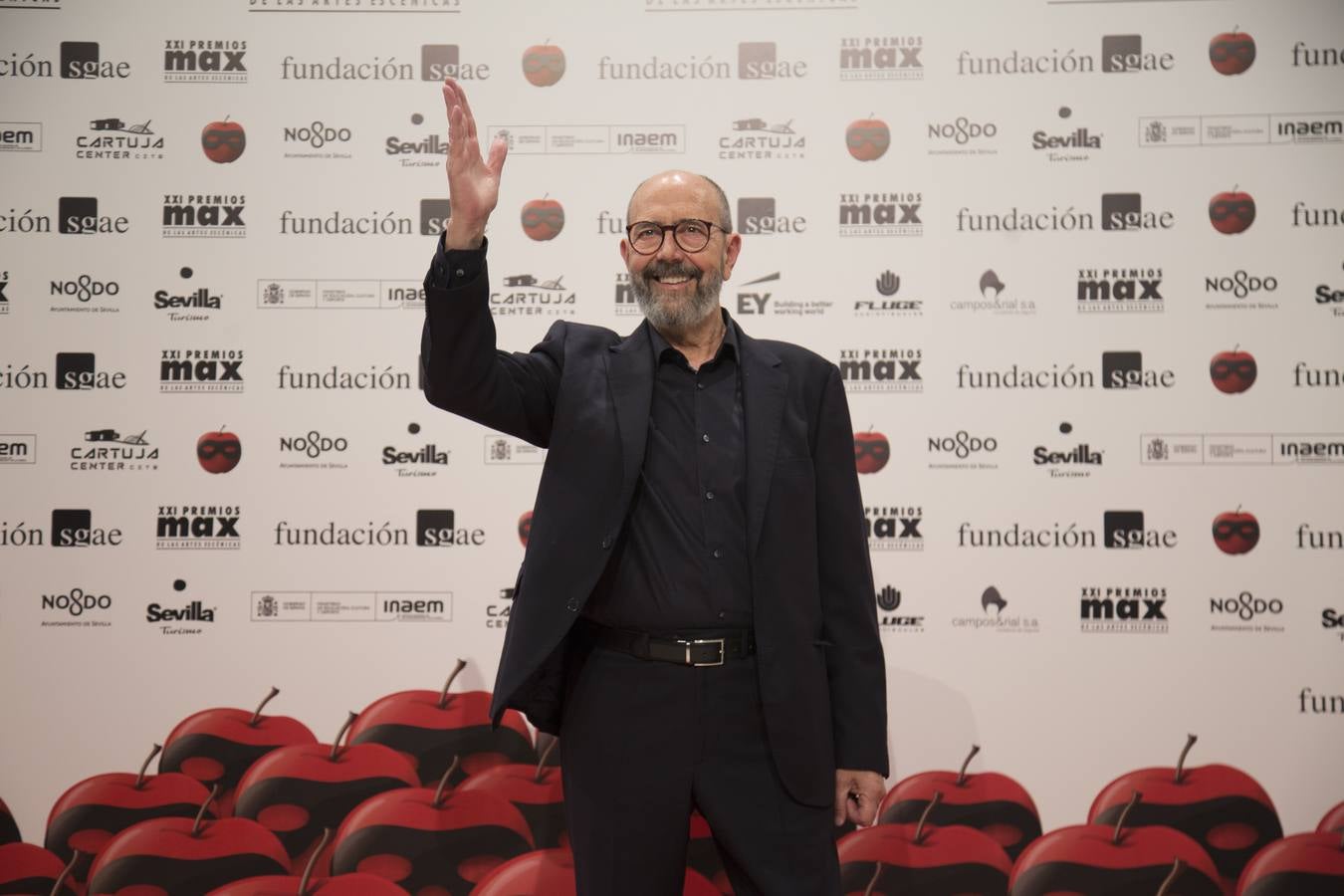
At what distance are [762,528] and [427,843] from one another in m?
1.64

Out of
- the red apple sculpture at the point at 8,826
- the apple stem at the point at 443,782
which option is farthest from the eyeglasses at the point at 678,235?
the red apple sculpture at the point at 8,826

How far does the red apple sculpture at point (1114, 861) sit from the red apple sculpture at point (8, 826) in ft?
9.85

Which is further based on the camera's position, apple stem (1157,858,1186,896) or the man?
apple stem (1157,858,1186,896)

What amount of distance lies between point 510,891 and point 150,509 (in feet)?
5.17

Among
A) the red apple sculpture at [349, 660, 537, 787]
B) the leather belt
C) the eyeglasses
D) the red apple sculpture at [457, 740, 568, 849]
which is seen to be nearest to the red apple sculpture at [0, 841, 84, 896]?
the red apple sculpture at [349, 660, 537, 787]

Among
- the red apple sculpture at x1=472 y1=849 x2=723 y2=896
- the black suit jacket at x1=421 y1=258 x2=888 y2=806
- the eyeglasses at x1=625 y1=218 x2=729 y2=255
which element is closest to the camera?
the black suit jacket at x1=421 y1=258 x2=888 y2=806

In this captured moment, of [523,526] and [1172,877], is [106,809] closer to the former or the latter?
[523,526]

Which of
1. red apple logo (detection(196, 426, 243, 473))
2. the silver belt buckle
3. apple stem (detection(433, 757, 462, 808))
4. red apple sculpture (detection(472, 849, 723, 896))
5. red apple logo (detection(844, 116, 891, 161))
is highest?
red apple logo (detection(844, 116, 891, 161))

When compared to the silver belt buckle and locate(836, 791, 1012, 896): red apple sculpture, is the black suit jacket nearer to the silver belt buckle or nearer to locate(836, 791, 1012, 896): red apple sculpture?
the silver belt buckle

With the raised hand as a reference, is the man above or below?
below

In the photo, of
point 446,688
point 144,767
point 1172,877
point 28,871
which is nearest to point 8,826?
point 28,871

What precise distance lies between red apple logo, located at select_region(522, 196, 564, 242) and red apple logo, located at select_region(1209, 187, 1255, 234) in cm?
198

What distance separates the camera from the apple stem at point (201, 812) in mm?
2883

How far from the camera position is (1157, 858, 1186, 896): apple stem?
2824mm
